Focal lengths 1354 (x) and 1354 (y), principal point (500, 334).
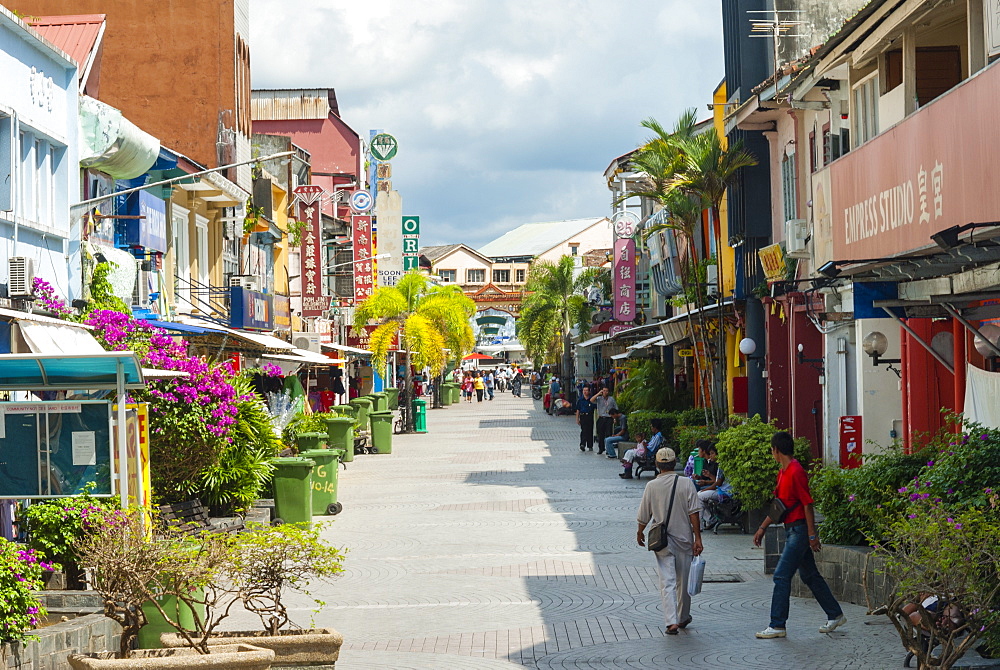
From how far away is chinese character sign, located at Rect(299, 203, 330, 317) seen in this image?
136 ft

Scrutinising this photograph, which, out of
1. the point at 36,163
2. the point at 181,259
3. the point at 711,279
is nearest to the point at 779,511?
the point at 36,163

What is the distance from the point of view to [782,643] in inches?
420

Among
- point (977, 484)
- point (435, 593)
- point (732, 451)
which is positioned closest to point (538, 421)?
point (732, 451)

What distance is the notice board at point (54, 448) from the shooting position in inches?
450

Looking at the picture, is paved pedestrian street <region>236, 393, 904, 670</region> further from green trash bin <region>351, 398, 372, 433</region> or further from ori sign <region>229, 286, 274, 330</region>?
green trash bin <region>351, 398, 372, 433</region>

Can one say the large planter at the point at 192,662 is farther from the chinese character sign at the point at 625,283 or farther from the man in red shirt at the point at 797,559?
the chinese character sign at the point at 625,283

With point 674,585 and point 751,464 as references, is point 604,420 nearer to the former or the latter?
point 751,464

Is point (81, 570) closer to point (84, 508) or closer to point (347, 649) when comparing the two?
point (84, 508)

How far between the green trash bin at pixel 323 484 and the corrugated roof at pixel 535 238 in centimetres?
11035

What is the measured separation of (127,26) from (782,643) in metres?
26.7

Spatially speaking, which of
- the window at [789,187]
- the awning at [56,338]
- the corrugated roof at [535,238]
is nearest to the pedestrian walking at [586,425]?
the window at [789,187]

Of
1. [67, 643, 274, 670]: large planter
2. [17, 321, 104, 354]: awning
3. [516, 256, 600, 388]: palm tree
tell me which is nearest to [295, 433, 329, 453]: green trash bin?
[17, 321, 104, 354]: awning

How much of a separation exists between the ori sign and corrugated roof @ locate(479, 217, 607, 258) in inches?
3904

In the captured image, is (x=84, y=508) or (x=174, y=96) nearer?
(x=84, y=508)
